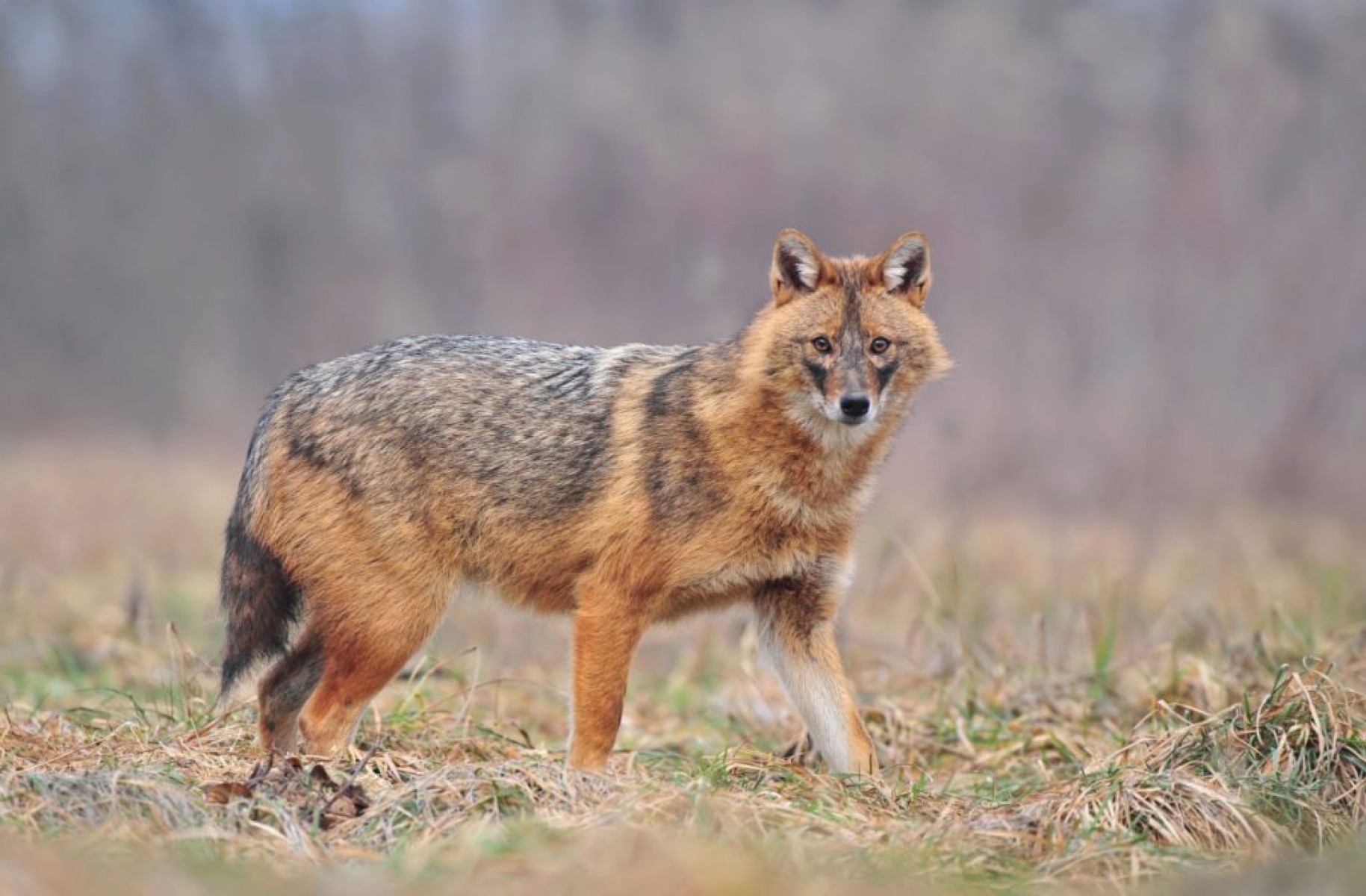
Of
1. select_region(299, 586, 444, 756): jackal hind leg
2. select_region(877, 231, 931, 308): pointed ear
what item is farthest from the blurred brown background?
select_region(299, 586, 444, 756): jackal hind leg

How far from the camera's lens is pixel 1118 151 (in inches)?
810

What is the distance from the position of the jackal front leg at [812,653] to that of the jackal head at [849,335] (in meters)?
0.79

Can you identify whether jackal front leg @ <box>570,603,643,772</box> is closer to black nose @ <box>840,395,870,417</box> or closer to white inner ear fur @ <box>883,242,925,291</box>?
black nose @ <box>840,395,870,417</box>

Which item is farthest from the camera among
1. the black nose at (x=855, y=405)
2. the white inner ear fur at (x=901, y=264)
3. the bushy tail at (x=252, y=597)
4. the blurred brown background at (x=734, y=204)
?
the blurred brown background at (x=734, y=204)

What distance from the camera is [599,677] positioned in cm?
639

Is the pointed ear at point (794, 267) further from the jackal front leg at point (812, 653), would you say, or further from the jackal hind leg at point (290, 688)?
the jackal hind leg at point (290, 688)

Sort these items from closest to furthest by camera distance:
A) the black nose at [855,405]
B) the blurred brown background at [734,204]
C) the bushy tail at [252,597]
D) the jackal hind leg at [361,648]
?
1. the black nose at [855,405]
2. the jackal hind leg at [361,648]
3. the bushy tail at [252,597]
4. the blurred brown background at [734,204]

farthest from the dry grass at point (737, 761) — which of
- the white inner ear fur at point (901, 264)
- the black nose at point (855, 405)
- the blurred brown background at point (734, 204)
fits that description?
the blurred brown background at point (734, 204)

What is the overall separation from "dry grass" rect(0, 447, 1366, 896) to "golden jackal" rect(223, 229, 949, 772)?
0.41 metres

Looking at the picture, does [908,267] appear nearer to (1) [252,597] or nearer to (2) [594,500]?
(2) [594,500]

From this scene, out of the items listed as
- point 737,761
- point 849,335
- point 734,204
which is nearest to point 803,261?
point 849,335

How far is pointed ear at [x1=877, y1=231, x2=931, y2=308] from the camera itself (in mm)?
6801

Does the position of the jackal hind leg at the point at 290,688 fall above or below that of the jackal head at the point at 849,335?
below

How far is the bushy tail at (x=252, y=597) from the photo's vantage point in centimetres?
673
